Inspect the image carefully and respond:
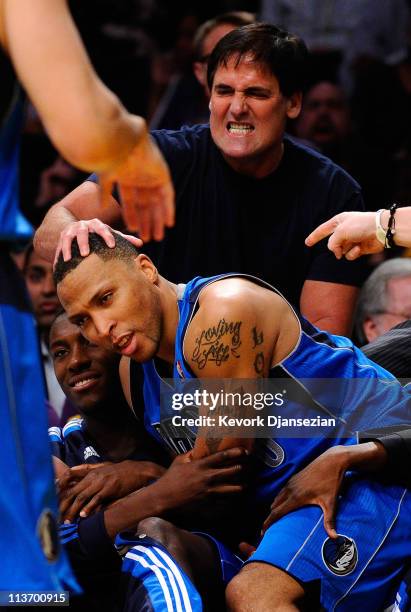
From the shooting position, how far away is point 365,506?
2789 mm

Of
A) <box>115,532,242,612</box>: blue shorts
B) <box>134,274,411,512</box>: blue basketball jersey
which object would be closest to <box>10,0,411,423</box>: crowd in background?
<box>134,274,411,512</box>: blue basketball jersey

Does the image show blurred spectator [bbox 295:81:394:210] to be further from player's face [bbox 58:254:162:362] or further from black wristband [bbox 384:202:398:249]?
player's face [bbox 58:254:162:362]

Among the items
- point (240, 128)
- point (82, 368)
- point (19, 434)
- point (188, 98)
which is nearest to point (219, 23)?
point (188, 98)

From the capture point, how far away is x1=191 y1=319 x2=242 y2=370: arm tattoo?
106 inches

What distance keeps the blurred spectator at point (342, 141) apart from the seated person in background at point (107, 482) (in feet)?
7.57

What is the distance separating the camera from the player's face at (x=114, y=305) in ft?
9.16

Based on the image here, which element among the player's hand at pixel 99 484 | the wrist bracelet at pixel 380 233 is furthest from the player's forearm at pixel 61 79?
the player's hand at pixel 99 484

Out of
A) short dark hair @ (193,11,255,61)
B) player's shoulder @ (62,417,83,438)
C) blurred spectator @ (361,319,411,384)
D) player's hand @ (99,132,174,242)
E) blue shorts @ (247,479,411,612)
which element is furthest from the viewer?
short dark hair @ (193,11,255,61)

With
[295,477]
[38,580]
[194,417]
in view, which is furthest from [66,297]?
[38,580]

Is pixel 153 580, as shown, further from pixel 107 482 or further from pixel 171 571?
pixel 107 482

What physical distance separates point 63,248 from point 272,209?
1070 millimetres

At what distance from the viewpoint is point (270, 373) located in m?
2.82

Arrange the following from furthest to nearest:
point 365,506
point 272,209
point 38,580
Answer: point 272,209 → point 365,506 → point 38,580

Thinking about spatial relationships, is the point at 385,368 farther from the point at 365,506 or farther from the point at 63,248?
the point at 63,248
